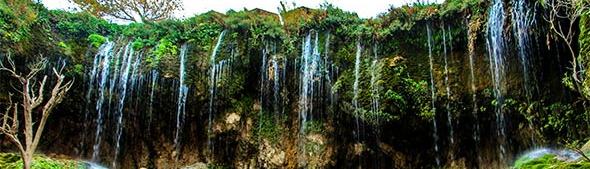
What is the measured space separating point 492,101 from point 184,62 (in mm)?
7783

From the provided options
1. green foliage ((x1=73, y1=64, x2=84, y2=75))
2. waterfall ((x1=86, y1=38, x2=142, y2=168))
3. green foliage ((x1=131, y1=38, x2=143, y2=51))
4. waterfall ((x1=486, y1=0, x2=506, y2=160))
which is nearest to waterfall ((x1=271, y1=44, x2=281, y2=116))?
waterfall ((x1=86, y1=38, x2=142, y2=168))

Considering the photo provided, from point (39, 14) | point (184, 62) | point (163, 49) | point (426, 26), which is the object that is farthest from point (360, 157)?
point (39, 14)

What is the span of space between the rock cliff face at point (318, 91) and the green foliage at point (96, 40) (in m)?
0.12

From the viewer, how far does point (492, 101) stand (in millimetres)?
8609

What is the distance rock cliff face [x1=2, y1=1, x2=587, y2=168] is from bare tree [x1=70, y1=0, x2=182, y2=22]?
515 cm

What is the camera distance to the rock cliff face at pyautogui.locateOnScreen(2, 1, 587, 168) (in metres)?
8.58

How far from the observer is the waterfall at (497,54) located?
823 centimetres

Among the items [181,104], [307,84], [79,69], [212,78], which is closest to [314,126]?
[307,84]

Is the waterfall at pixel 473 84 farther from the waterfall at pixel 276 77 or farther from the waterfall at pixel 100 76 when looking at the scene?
the waterfall at pixel 100 76

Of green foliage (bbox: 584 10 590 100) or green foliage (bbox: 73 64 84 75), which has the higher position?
green foliage (bbox: 73 64 84 75)

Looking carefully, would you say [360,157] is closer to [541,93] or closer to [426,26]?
[426,26]

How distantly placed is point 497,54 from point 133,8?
14.2 metres

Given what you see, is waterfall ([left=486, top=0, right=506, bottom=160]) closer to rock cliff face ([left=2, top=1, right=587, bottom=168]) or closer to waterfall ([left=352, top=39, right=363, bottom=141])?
rock cliff face ([left=2, top=1, right=587, bottom=168])

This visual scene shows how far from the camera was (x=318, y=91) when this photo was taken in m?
10.4
